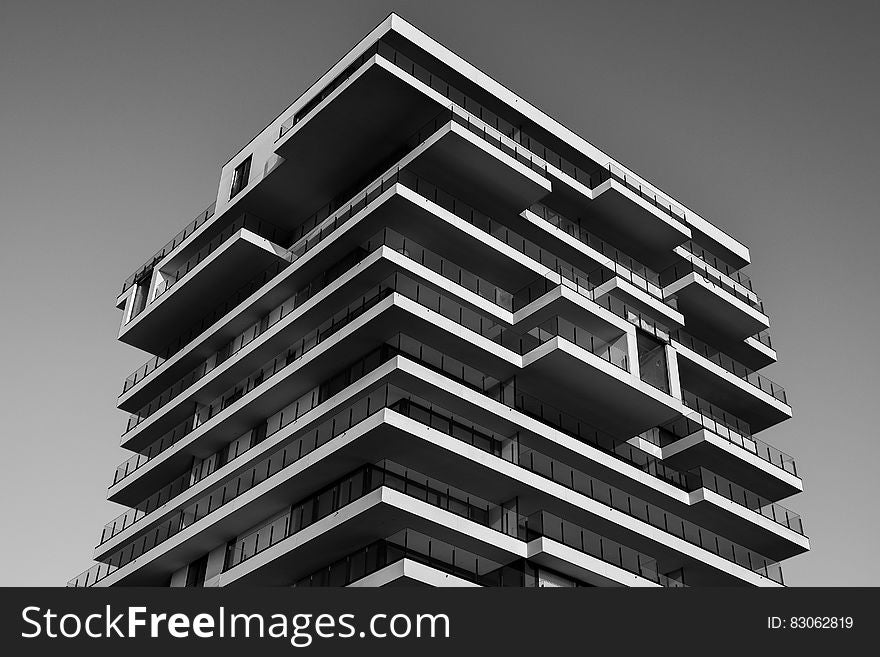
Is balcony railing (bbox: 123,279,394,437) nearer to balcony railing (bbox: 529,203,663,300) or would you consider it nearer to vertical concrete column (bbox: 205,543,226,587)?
vertical concrete column (bbox: 205,543,226,587)

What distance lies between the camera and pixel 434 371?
38875 millimetres

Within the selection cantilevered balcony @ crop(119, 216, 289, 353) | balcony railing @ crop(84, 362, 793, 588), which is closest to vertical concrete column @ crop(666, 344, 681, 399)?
balcony railing @ crop(84, 362, 793, 588)

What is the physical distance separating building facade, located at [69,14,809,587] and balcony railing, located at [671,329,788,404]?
20cm

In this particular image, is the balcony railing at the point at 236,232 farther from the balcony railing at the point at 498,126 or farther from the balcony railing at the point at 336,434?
the balcony railing at the point at 336,434

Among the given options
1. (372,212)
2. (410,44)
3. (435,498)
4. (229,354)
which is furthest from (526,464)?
(410,44)

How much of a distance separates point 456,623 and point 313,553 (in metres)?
13.2

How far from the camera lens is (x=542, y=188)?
148 ft

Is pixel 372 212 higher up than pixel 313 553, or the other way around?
pixel 372 212

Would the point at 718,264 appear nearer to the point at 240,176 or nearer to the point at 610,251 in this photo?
the point at 610,251

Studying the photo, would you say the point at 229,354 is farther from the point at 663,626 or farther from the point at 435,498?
A: the point at 663,626

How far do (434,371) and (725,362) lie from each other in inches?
844

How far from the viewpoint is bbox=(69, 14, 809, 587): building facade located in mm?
37188

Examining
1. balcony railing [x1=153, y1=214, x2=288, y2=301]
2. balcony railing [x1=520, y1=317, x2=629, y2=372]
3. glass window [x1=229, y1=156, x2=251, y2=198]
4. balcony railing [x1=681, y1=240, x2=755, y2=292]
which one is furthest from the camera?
balcony railing [x1=681, y1=240, x2=755, y2=292]

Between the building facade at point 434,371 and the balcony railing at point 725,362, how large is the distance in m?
0.20
